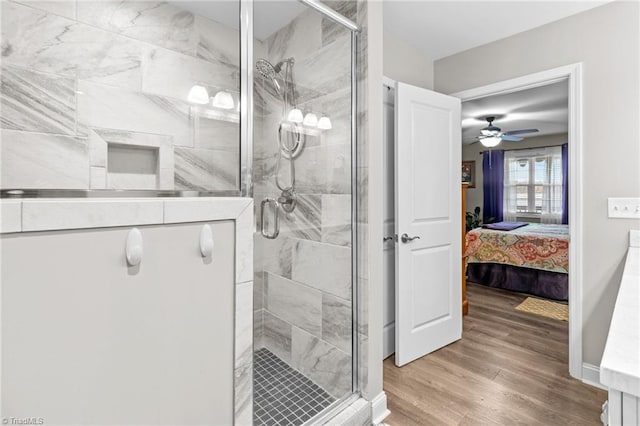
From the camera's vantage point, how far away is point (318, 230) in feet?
6.46

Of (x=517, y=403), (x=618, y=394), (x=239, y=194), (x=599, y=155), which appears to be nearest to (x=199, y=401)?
(x=239, y=194)

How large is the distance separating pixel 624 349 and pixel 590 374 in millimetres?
1990

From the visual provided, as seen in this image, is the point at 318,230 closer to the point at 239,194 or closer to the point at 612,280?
the point at 239,194

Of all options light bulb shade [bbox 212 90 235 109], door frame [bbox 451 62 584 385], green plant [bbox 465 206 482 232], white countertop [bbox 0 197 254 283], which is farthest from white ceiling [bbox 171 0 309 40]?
green plant [bbox 465 206 482 232]

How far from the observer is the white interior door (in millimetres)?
2373

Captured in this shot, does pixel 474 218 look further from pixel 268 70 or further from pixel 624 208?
pixel 268 70

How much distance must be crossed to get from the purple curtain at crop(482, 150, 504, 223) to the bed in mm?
3092

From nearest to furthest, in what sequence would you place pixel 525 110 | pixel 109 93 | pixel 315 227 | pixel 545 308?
pixel 109 93 < pixel 315 227 < pixel 545 308 < pixel 525 110

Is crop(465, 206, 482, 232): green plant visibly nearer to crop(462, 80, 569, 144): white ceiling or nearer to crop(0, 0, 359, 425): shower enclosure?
crop(462, 80, 569, 144): white ceiling

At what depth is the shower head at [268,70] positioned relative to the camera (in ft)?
5.23

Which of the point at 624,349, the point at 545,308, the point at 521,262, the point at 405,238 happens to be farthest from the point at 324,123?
the point at 521,262

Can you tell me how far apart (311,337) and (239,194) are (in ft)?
3.75

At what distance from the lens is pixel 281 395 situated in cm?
189

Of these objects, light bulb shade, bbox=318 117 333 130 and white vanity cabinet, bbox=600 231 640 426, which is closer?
white vanity cabinet, bbox=600 231 640 426
